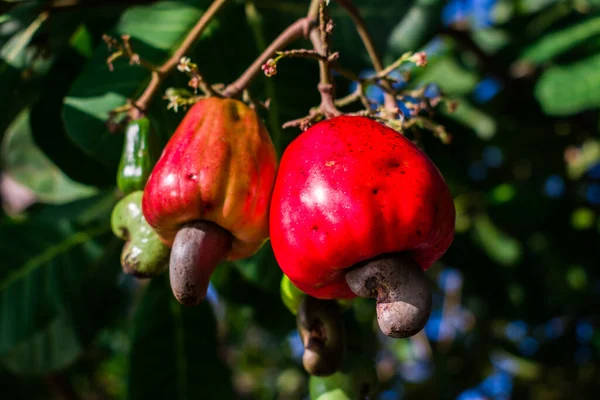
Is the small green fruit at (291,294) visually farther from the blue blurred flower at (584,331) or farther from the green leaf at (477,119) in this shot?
the blue blurred flower at (584,331)

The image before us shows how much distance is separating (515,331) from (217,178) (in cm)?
253

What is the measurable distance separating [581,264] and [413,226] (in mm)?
1863

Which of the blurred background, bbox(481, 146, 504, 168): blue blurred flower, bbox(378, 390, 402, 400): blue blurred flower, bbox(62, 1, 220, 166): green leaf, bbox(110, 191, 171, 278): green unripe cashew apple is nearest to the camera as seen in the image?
bbox(110, 191, 171, 278): green unripe cashew apple

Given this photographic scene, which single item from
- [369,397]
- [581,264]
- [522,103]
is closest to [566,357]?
[581,264]

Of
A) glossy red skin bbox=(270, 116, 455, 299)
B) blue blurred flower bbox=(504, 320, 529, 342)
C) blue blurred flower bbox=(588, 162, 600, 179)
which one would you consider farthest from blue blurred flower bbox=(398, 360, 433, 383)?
glossy red skin bbox=(270, 116, 455, 299)

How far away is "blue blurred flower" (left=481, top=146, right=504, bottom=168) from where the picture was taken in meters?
2.62

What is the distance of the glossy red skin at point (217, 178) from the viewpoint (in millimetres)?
959

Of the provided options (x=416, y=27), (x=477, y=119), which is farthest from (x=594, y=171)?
(x=416, y=27)

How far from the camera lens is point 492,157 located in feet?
8.86

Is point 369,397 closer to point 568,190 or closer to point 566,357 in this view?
point 568,190

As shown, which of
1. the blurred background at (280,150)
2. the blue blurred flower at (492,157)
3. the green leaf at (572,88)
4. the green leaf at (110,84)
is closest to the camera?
the green leaf at (110,84)

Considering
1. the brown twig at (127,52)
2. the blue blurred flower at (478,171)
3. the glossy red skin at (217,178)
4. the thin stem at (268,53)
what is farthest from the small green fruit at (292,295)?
the blue blurred flower at (478,171)

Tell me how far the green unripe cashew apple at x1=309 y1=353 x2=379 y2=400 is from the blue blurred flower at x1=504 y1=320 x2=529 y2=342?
162 centimetres

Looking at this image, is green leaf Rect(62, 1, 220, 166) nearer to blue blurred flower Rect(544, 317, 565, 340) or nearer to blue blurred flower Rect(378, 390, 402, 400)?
blue blurred flower Rect(544, 317, 565, 340)
